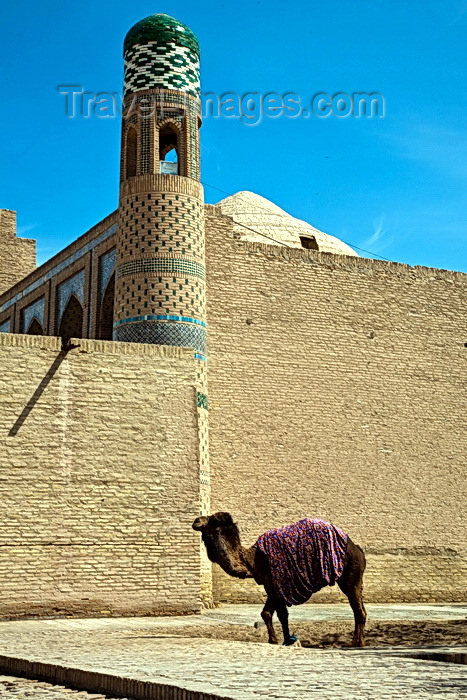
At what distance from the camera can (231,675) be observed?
414cm

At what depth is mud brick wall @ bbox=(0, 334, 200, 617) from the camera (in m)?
9.54

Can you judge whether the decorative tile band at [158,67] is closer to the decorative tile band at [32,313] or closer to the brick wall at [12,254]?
the decorative tile band at [32,313]

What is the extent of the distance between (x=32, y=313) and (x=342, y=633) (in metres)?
11.0

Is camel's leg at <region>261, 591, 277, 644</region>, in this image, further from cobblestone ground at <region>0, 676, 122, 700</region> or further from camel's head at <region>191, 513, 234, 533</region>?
cobblestone ground at <region>0, 676, 122, 700</region>

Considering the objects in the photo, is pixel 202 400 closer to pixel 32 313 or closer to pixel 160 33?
pixel 160 33

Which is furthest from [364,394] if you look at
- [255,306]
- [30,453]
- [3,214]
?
[3,214]

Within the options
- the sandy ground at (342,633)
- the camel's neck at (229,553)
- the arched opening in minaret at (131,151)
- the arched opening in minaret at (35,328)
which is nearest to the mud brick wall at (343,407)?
the arched opening in minaret at (131,151)

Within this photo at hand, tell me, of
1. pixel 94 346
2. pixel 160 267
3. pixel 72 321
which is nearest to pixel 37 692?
pixel 94 346

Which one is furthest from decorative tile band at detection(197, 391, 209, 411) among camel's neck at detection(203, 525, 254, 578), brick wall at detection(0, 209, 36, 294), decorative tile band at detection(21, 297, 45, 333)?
brick wall at detection(0, 209, 36, 294)

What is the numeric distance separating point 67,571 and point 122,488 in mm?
1029

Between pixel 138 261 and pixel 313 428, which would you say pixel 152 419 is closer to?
pixel 138 261

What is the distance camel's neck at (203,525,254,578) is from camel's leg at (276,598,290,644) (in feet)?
1.27

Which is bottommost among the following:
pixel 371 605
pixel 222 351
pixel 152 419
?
pixel 371 605

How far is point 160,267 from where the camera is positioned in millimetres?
12719
